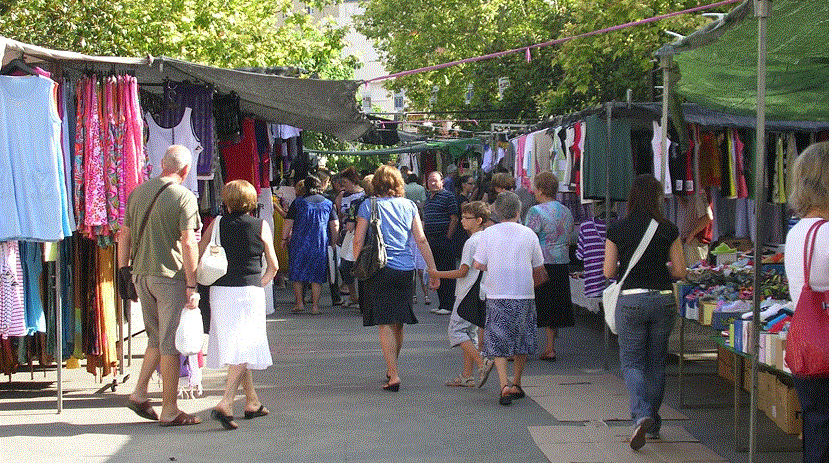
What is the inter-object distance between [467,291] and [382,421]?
163cm

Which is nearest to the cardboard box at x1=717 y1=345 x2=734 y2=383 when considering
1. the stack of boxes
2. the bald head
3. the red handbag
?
the stack of boxes

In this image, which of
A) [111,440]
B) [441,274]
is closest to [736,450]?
[441,274]

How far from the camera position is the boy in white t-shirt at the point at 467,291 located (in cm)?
877

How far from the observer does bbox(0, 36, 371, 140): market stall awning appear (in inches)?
309

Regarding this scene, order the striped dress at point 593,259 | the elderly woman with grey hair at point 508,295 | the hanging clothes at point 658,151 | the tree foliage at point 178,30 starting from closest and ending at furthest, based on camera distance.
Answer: the elderly woman with grey hair at point 508,295 < the hanging clothes at point 658,151 < the striped dress at point 593,259 < the tree foliage at point 178,30

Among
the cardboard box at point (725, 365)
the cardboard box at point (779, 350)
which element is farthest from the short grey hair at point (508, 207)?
the cardboard box at point (779, 350)

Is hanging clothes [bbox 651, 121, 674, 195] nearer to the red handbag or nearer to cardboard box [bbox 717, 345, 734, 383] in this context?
cardboard box [bbox 717, 345, 734, 383]

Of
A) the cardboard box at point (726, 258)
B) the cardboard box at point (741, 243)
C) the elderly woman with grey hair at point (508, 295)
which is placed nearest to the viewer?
the elderly woman with grey hair at point (508, 295)

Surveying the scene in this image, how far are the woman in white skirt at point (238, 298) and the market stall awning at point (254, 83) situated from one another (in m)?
1.29

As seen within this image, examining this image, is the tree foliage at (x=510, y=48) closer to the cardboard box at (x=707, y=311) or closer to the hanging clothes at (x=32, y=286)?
the cardboard box at (x=707, y=311)

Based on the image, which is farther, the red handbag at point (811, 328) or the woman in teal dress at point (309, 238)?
the woman in teal dress at point (309, 238)

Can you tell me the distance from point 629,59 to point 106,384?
18180 millimetres

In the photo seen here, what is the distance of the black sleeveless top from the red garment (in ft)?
12.2

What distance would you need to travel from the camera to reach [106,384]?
29.8 feet
